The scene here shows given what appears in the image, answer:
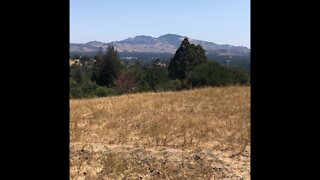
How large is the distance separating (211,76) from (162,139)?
69.9ft

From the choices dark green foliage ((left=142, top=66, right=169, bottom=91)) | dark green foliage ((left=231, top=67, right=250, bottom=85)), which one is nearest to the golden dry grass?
dark green foliage ((left=231, top=67, right=250, bottom=85))

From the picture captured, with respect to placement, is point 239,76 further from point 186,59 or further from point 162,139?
point 162,139

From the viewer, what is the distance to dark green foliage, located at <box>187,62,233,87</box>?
2931 cm

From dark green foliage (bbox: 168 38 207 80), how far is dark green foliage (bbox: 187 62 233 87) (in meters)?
12.6

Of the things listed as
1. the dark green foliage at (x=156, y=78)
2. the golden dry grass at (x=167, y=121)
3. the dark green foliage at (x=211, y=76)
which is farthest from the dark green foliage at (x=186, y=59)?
the golden dry grass at (x=167, y=121)

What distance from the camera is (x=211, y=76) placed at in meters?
29.8

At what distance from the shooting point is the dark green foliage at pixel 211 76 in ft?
96.2

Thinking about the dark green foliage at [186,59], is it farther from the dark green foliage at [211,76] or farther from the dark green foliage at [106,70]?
the dark green foliage at [211,76]

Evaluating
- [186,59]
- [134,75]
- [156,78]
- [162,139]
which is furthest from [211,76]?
[134,75]
